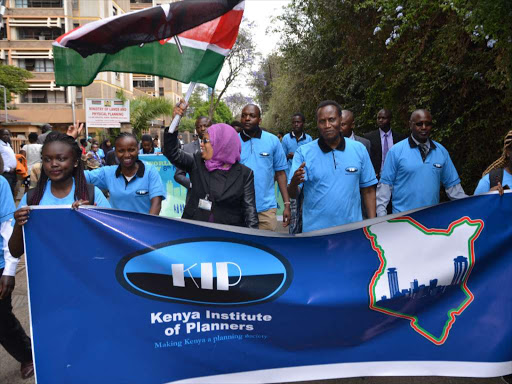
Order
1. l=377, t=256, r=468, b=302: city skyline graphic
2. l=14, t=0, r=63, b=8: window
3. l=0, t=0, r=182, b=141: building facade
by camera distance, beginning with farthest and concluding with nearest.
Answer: l=14, t=0, r=63, b=8: window, l=0, t=0, r=182, b=141: building facade, l=377, t=256, r=468, b=302: city skyline graphic

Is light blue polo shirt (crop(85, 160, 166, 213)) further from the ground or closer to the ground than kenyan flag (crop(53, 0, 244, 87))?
closer to the ground

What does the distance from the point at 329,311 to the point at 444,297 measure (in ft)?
2.63

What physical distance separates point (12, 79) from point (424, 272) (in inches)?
2228

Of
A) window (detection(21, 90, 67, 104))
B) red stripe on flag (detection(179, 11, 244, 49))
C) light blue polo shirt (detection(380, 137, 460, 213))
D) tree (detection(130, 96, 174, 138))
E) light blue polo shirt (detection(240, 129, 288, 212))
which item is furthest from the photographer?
window (detection(21, 90, 67, 104))

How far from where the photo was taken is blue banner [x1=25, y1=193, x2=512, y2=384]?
3049 mm

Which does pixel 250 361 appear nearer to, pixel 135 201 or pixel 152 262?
pixel 152 262

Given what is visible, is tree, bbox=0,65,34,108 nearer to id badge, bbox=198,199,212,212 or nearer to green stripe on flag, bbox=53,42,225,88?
green stripe on flag, bbox=53,42,225,88

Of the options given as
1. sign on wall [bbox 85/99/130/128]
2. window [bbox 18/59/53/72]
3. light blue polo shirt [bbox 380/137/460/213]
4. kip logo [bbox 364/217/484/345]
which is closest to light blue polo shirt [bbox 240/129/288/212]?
light blue polo shirt [bbox 380/137/460/213]

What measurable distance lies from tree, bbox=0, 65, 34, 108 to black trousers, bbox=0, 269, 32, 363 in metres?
53.2

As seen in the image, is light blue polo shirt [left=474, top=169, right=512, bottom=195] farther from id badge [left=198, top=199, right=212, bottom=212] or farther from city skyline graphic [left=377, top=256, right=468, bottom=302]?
id badge [left=198, top=199, right=212, bottom=212]

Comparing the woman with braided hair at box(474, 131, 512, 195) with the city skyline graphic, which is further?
the woman with braided hair at box(474, 131, 512, 195)

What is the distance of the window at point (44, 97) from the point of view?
198ft

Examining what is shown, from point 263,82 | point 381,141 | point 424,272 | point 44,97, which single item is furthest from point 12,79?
point 424,272

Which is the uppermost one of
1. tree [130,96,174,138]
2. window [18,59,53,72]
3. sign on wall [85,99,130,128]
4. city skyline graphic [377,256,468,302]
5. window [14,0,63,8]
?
window [14,0,63,8]
